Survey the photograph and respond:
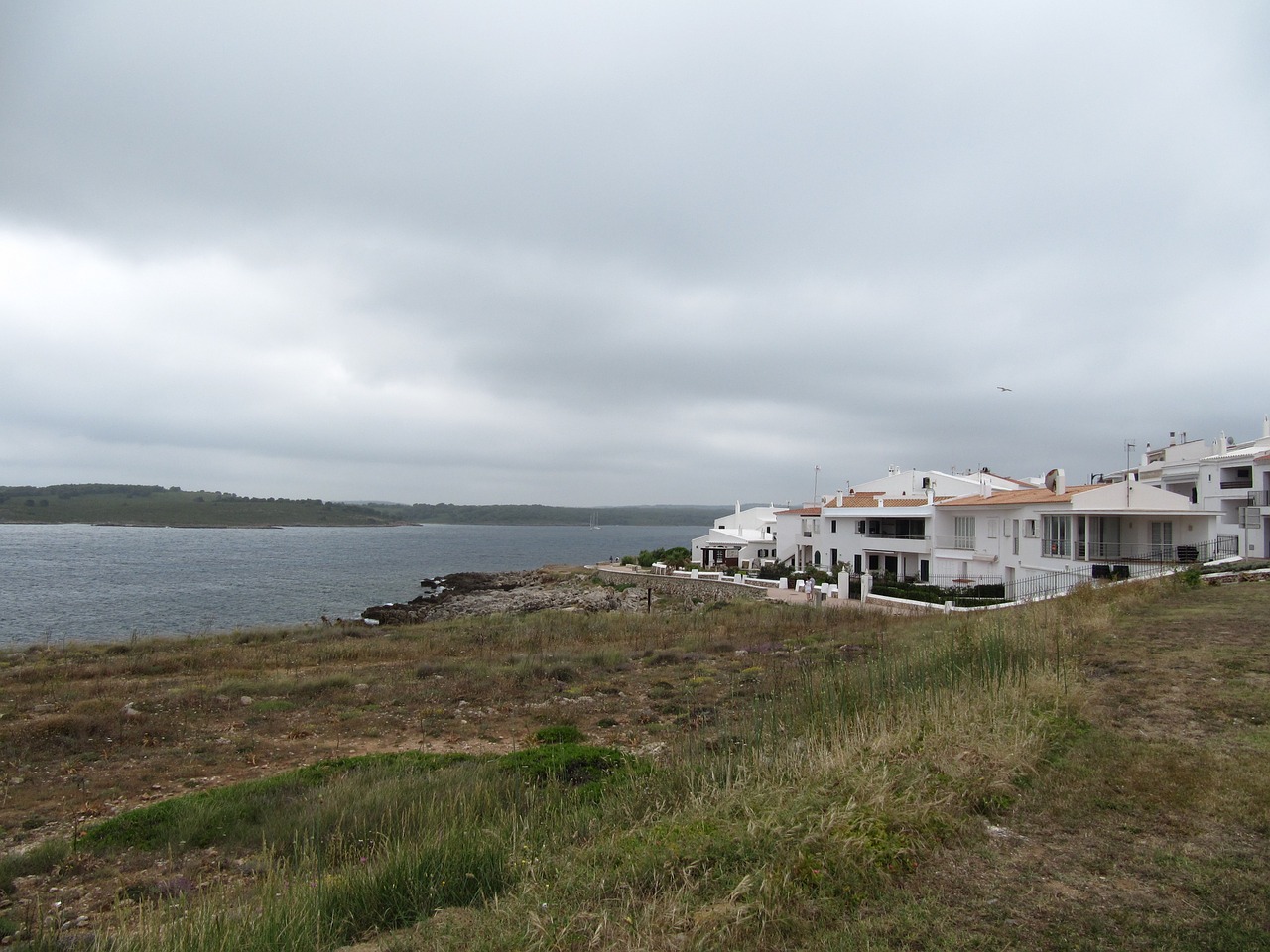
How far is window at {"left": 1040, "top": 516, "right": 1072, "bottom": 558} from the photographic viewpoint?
2942 centimetres

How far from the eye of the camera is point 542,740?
10789 millimetres

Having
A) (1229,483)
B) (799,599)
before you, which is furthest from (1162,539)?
(799,599)

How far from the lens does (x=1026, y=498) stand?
32000 mm

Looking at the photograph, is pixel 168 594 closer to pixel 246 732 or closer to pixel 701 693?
pixel 246 732

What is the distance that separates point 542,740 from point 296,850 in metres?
4.68

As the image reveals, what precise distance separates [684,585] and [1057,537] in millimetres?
21073

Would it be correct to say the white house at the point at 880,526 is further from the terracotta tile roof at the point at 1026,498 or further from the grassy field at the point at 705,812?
the grassy field at the point at 705,812

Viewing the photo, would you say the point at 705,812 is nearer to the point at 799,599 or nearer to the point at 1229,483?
the point at 799,599

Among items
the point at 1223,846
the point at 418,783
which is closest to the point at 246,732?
the point at 418,783

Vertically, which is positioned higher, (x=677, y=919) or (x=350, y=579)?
(x=677, y=919)

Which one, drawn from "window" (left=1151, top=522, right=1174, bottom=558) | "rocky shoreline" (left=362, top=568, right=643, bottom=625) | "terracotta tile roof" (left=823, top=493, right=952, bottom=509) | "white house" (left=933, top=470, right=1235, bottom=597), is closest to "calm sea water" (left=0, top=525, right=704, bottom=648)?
"rocky shoreline" (left=362, top=568, right=643, bottom=625)

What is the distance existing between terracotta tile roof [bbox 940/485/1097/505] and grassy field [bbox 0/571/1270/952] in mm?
17069

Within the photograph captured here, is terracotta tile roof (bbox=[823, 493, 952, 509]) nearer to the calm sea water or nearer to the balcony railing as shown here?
the balcony railing

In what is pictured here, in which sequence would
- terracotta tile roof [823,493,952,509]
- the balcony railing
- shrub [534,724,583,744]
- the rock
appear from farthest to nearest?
the rock, terracotta tile roof [823,493,952,509], the balcony railing, shrub [534,724,583,744]
